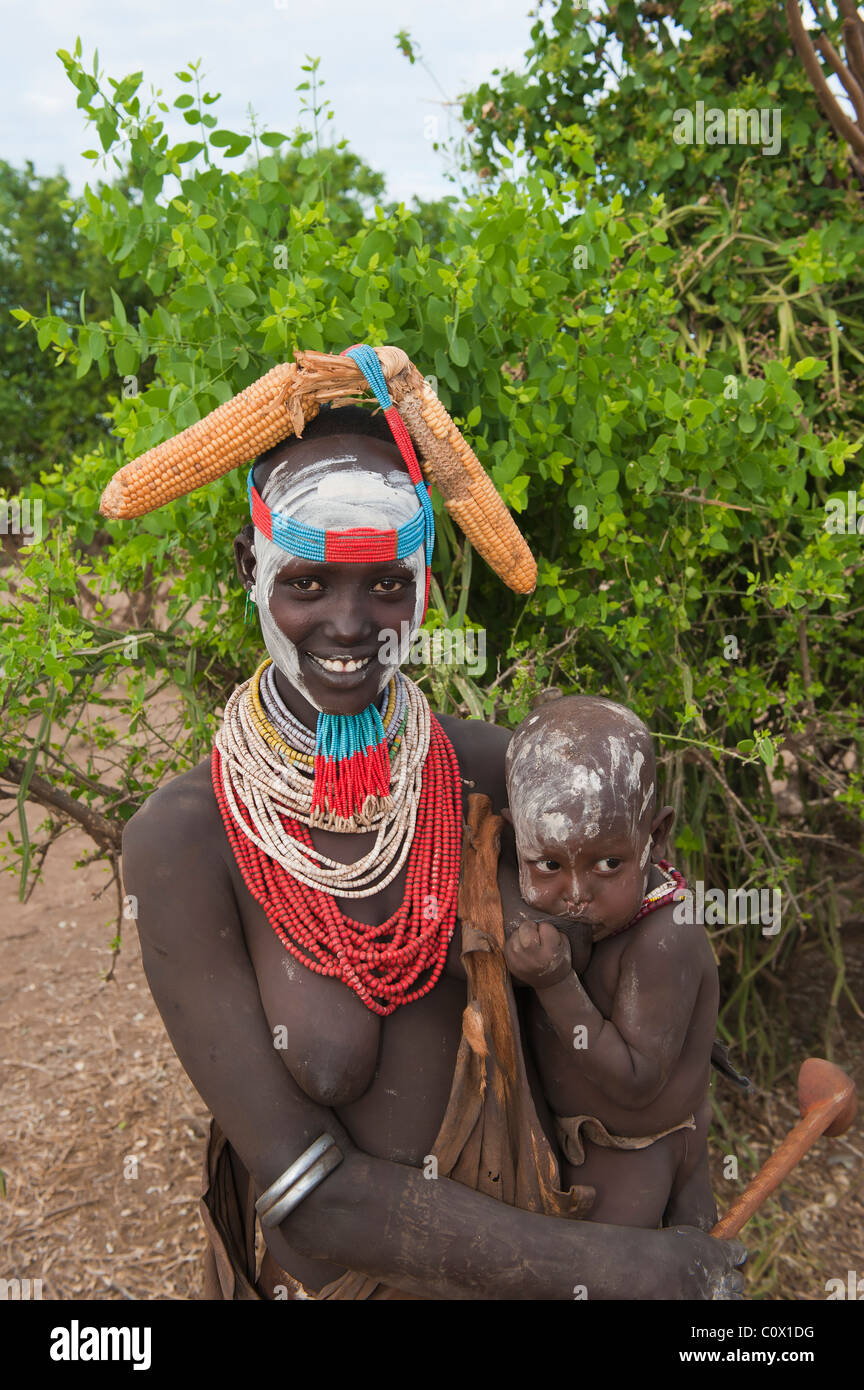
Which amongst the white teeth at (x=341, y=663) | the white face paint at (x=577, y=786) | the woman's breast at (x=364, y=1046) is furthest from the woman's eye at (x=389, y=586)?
the woman's breast at (x=364, y=1046)

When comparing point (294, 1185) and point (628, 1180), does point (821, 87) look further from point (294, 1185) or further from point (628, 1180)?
point (294, 1185)

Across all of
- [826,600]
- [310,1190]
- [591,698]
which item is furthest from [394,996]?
[826,600]

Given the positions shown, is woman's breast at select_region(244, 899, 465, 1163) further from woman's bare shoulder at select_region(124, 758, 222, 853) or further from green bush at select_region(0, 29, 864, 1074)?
green bush at select_region(0, 29, 864, 1074)

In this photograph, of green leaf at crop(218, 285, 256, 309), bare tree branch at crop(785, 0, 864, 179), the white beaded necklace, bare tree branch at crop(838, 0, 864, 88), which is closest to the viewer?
the white beaded necklace

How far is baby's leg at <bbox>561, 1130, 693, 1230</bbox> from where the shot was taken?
73.4 inches

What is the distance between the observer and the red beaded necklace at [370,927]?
1.83 m

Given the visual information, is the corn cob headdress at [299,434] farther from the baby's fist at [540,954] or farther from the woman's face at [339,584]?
the baby's fist at [540,954]

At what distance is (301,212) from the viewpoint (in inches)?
101

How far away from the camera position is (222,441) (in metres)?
1.80

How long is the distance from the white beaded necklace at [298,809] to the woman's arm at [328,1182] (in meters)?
0.11

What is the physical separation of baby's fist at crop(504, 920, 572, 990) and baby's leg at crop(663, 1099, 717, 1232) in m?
0.51

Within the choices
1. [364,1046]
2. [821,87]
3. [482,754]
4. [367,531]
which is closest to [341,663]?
[367,531]

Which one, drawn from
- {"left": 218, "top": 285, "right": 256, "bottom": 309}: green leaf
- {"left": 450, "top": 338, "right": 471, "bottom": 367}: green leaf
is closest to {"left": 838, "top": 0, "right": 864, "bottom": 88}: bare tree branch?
{"left": 450, "top": 338, "right": 471, "bottom": 367}: green leaf

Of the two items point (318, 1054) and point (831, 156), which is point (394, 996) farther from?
point (831, 156)
